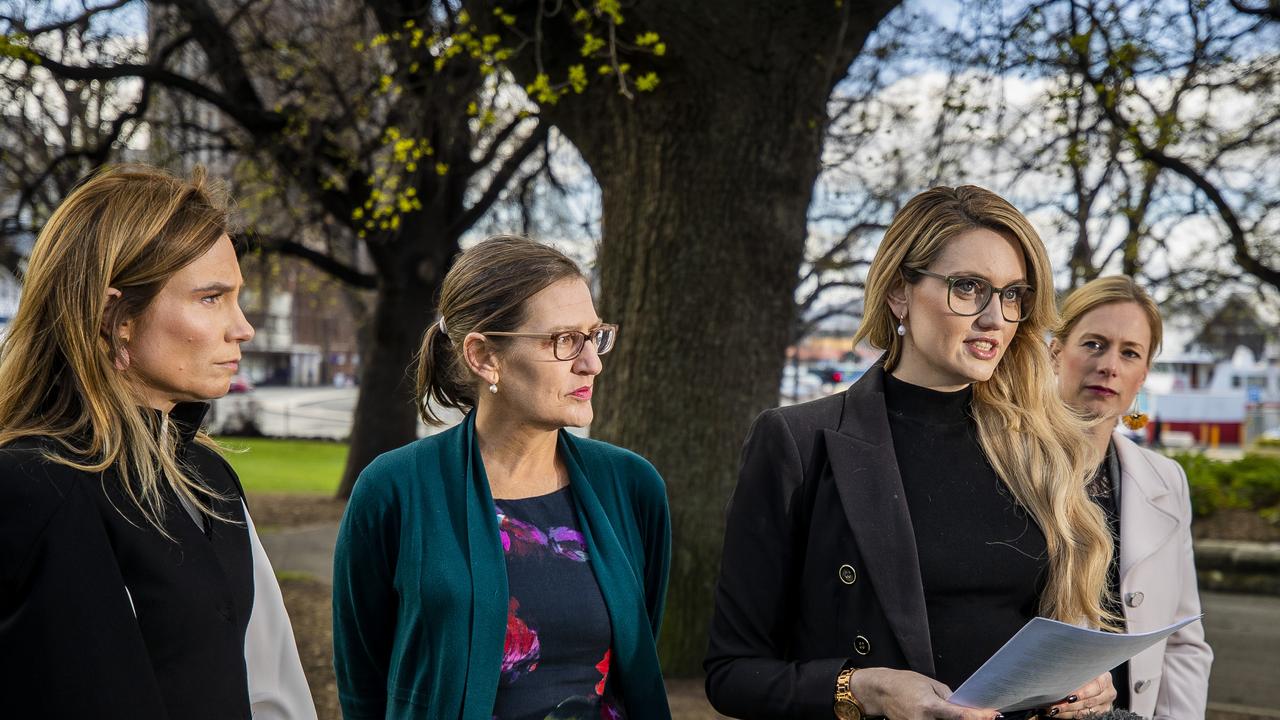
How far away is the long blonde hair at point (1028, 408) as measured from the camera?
2.55 m

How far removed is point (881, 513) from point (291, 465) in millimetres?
21560

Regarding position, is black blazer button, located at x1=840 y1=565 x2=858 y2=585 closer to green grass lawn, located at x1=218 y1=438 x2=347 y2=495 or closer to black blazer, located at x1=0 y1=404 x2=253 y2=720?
black blazer, located at x1=0 y1=404 x2=253 y2=720

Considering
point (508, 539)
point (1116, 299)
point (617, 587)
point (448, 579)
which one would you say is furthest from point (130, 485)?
point (1116, 299)

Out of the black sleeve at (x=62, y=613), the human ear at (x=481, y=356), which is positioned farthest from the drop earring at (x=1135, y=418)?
the black sleeve at (x=62, y=613)

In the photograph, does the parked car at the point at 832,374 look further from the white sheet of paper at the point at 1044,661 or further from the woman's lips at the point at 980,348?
the white sheet of paper at the point at 1044,661

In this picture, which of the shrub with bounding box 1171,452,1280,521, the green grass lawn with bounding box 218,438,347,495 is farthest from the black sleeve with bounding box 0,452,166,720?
the green grass lawn with bounding box 218,438,347,495

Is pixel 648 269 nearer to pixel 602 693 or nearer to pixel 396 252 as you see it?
pixel 602 693

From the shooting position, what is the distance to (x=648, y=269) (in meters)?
6.18

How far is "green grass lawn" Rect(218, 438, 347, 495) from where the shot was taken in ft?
63.3

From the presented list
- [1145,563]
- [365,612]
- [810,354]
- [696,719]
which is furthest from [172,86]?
[810,354]

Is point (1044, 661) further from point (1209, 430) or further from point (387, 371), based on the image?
point (1209, 430)

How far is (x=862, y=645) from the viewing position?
96.7 inches

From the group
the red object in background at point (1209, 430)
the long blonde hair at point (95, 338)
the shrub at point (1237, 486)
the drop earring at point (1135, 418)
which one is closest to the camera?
the long blonde hair at point (95, 338)

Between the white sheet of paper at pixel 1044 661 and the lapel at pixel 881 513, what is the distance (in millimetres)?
227
